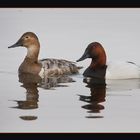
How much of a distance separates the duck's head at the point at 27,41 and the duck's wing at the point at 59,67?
220mm

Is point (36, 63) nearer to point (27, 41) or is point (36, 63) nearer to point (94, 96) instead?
point (27, 41)

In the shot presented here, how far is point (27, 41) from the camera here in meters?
6.31

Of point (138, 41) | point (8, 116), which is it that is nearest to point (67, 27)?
point (138, 41)

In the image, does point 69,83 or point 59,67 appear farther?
point 59,67

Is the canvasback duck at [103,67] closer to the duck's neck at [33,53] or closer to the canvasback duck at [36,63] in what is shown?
the canvasback duck at [36,63]

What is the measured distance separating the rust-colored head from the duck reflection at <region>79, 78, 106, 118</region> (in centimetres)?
25

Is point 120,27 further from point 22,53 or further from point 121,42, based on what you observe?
point 22,53

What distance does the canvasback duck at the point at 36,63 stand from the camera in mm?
6122

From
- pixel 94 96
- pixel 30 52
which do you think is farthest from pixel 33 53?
pixel 94 96

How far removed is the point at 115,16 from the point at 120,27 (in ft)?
0.34

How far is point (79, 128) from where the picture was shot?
4.92 m

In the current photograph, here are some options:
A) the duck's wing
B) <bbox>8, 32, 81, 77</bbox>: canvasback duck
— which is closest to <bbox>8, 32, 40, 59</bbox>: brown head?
<bbox>8, 32, 81, 77</bbox>: canvasback duck

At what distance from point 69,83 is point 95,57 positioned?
21.1 inches

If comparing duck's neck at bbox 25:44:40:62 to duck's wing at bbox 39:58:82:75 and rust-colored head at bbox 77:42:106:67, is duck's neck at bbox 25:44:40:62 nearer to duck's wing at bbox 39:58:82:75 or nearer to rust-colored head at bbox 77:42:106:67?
duck's wing at bbox 39:58:82:75
